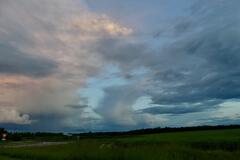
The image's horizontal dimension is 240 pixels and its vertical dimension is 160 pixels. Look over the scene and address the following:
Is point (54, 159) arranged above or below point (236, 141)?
below

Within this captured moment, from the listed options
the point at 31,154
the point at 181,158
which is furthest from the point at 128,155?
the point at 31,154

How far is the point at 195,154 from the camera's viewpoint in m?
31.0

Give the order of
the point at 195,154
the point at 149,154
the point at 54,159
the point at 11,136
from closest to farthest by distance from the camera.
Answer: the point at 149,154 < the point at 195,154 < the point at 54,159 < the point at 11,136

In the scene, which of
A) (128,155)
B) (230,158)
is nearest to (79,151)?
(128,155)

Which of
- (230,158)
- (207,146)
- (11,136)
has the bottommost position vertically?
(230,158)

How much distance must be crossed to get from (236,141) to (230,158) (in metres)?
21.5

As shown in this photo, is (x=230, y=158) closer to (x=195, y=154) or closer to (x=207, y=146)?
(x=195, y=154)

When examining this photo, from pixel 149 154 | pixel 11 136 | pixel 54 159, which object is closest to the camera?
pixel 149 154

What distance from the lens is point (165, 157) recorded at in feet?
88.1

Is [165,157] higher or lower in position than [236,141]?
lower

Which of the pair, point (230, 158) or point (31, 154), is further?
point (31, 154)

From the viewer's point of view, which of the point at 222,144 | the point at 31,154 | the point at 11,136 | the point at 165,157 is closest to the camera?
the point at 165,157

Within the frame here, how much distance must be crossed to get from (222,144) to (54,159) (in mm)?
23516

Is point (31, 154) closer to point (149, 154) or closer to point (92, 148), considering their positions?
point (92, 148)
